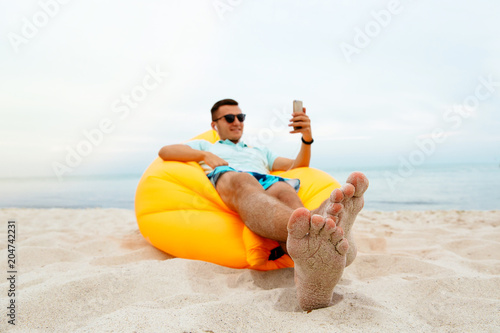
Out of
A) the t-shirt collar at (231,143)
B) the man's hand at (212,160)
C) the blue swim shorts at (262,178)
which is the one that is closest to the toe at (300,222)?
the blue swim shorts at (262,178)

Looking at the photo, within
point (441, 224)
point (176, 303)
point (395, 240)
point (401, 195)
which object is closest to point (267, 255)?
point (176, 303)

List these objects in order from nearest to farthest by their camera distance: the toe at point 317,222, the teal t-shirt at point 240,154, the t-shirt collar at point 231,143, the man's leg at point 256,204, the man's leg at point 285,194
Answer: the toe at point 317,222
the man's leg at point 256,204
the man's leg at point 285,194
the teal t-shirt at point 240,154
the t-shirt collar at point 231,143

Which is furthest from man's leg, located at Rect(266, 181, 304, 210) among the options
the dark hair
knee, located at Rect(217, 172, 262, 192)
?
the dark hair

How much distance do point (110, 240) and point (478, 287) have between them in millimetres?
2331

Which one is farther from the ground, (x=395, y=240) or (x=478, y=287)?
(x=478, y=287)

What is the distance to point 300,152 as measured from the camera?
2418mm

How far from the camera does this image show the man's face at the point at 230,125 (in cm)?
264

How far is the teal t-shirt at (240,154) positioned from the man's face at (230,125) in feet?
0.20

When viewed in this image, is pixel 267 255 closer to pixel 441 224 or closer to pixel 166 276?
pixel 166 276

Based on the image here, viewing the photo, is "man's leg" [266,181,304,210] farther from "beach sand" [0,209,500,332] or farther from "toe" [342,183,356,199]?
"toe" [342,183,356,199]

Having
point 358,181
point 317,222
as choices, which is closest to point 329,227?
point 317,222

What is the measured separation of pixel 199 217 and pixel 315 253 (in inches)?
43.0

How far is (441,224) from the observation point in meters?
3.16

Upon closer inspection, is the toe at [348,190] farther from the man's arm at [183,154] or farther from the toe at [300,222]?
the man's arm at [183,154]
